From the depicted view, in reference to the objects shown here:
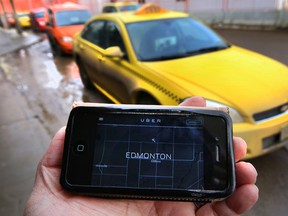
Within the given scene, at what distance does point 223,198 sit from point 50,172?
712mm

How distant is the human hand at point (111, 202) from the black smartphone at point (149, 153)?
2.3 inches

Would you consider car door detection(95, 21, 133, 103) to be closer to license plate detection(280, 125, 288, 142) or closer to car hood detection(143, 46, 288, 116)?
car hood detection(143, 46, 288, 116)

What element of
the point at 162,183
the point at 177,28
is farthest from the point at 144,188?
the point at 177,28

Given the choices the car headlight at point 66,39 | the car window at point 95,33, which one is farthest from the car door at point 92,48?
the car headlight at point 66,39

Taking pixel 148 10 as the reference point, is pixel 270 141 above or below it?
below

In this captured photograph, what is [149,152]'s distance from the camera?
129 centimetres

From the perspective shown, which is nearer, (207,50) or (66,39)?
(207,50)

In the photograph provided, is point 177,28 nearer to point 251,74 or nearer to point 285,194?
point 251,74

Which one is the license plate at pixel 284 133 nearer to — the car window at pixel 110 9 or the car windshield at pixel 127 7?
the car windshield at pixel 127 7

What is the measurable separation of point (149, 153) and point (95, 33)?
12.7ft

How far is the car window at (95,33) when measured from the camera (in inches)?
179

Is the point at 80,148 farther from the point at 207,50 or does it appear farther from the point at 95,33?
the point at 95,33

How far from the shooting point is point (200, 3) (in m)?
15.2

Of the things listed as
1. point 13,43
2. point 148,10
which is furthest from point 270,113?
point 13,43
